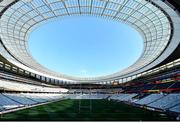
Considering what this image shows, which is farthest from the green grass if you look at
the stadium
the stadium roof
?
the stadium roof

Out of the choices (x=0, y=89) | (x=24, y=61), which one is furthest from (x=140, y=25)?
(x=24, y=61)

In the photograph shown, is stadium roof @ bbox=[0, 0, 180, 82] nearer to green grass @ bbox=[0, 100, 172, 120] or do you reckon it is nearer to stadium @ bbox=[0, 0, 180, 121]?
stadium @ bbox=[0, 0, 180, 121]

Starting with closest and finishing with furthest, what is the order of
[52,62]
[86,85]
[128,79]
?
[52,62], [128,79], [86,85]

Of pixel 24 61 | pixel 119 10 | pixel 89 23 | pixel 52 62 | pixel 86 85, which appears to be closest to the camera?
pixel 119 10

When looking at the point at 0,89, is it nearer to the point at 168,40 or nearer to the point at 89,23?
the point at 89,23

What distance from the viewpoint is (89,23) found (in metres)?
53.6

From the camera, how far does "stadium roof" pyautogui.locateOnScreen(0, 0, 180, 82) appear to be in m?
34.8

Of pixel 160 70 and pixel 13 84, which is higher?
pixel 160 70

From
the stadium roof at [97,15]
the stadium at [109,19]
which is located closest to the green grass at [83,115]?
the stadium at [109,19]

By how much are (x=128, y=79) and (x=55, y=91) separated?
101 feet

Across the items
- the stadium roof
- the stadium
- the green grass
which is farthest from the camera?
the stadium roof

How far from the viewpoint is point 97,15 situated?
4481 centimetres

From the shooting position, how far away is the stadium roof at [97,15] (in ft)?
114

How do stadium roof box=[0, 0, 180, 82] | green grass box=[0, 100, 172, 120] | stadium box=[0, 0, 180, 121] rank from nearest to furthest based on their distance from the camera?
green grass box=[0, 100, 172, 120] < stadium box=[0, 0, 180, 121] < stadium roof box=[0, 0, 180, 82]
